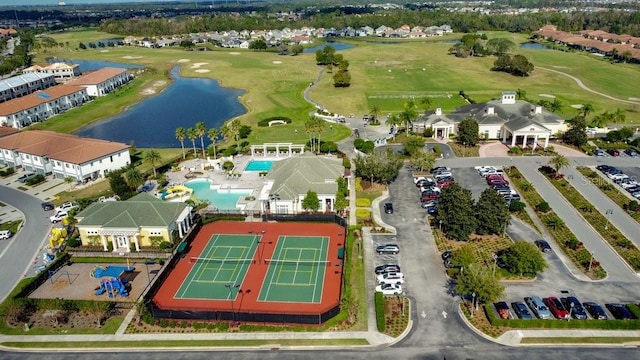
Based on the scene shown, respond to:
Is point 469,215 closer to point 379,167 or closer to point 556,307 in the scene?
point 556,307

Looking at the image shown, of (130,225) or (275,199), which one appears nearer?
(130,225)

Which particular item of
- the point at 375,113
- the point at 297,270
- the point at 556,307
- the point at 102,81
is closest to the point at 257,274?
the point at 297,270

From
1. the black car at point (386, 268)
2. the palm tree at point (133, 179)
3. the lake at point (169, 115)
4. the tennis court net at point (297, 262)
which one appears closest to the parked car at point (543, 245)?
the black car at point (386, 268)

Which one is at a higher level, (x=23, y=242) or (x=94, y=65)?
(x=94, y=65)

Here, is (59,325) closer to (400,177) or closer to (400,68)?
(400,177)

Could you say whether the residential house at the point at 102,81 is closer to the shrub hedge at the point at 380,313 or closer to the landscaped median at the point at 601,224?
the shrub hedge at the point at 380,313

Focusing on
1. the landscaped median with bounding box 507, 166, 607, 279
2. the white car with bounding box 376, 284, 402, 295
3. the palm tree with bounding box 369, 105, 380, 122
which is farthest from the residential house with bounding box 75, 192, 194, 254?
the palm tree with bounding box 369, 105, 380, 122

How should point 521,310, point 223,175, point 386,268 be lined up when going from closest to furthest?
point 521,310 → point 386,268 → point 223,175

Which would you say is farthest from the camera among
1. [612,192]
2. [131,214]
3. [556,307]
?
[612,192]
